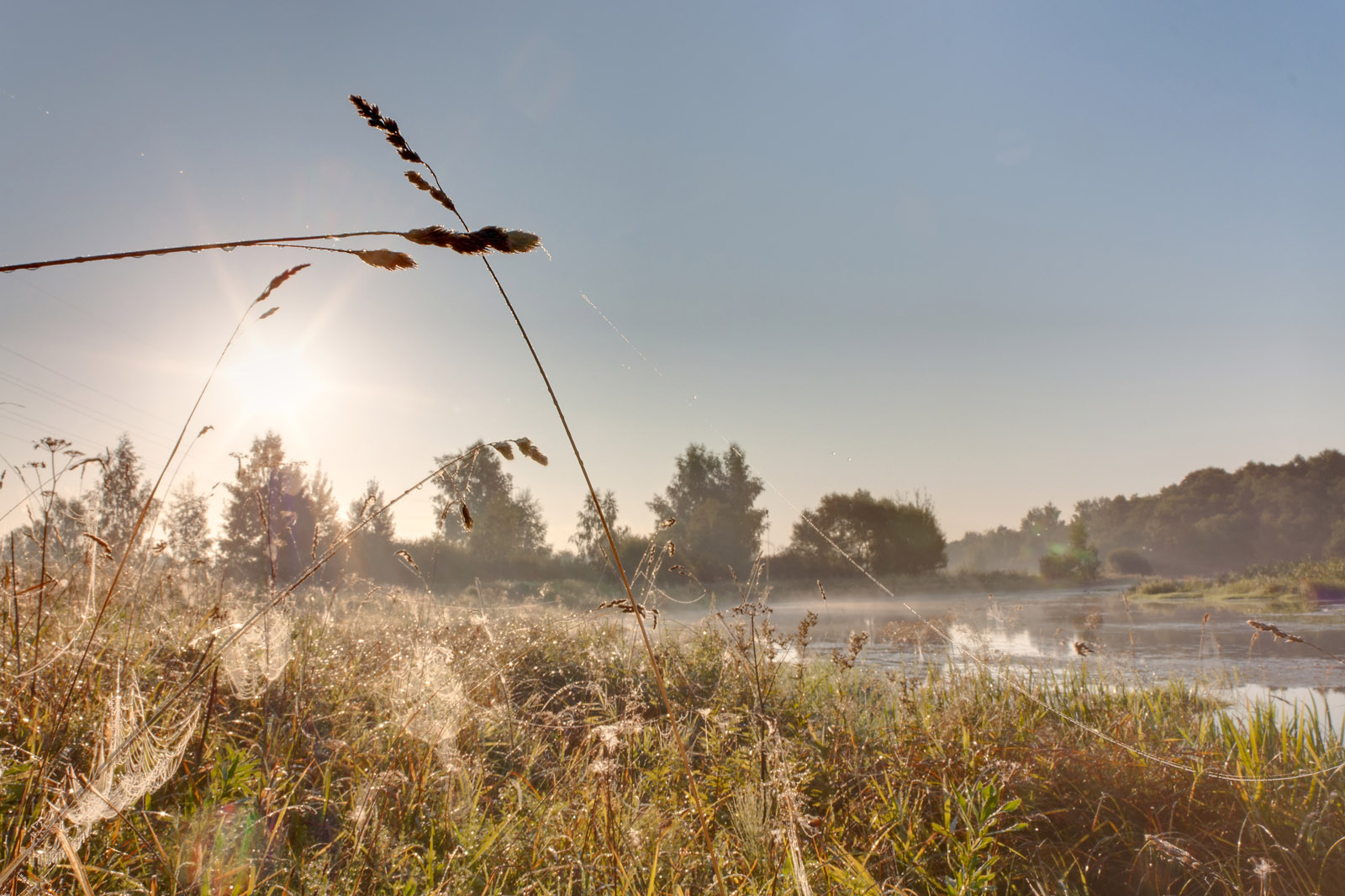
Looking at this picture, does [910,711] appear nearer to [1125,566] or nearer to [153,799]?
[153,799]

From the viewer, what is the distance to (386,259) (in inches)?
22.3

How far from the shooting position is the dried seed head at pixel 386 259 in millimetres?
562

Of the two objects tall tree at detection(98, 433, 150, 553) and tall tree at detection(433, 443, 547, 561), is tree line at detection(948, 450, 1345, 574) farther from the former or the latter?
tall tree at detection(98, 433, 150, 553)

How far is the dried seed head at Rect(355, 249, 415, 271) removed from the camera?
56 centimetres

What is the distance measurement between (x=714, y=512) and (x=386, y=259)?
85.6 feet

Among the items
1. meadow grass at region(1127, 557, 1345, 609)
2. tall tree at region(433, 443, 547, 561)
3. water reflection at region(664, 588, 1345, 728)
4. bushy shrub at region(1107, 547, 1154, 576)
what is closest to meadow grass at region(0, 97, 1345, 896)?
water reflection at region(664, 588, 1345, 728)

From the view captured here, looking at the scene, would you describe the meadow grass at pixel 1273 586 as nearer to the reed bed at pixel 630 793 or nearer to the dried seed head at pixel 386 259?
the reed bed at pixel 630 793

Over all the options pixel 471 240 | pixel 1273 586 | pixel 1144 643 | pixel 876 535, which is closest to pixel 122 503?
pixel 471 240

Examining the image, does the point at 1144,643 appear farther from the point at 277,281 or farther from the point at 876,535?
the point at 876,535

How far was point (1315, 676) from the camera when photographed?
16.8 ft

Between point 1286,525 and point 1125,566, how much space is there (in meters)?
7.24

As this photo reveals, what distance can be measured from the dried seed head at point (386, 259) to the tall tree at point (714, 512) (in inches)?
683

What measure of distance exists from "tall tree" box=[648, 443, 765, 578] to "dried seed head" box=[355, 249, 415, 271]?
17.3 metres

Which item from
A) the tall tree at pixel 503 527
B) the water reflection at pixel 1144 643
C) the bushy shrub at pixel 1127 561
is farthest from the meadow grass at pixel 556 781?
the bushy shrub at pixel 1127 561
